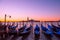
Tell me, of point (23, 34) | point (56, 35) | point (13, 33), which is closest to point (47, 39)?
point (56, 35)

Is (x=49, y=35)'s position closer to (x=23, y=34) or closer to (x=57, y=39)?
(x=57, y=39)

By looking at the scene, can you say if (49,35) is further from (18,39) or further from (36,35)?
(18,39)

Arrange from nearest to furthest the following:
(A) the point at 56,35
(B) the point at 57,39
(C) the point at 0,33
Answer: (C) the point at 0,33 < (B) the point at 57,39 < (A) the point at 56,35

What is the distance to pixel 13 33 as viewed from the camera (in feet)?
17.3

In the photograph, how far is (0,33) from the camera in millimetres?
4438

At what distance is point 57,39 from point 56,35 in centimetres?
49

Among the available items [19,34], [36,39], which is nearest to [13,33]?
[19,34]

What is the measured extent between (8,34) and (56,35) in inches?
77.1

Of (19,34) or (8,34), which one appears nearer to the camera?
(8,34)

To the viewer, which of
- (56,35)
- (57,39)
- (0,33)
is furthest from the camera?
(56,35)

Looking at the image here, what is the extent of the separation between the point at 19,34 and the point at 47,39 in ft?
4.19

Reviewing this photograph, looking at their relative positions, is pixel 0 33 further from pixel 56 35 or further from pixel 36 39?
pixel 56 35

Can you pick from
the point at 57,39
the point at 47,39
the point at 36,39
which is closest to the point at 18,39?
the point at 36,39

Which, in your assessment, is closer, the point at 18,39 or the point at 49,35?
the point at 18,39
